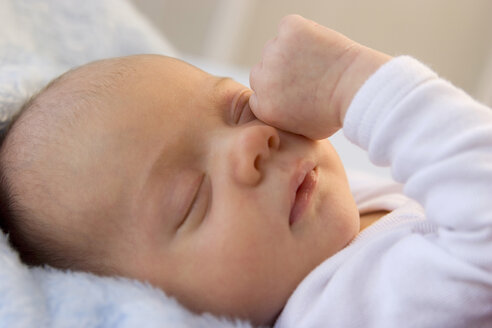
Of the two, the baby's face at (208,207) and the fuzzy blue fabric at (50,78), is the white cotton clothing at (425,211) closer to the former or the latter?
the baby's face at (208,207)

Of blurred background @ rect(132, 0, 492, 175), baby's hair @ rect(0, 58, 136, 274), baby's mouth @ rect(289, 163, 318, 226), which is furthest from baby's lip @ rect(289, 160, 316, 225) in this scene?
blurred background @ rect(132, 0, 492, 175)

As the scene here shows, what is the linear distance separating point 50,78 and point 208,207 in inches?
23.8

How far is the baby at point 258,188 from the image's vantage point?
0.76 meters

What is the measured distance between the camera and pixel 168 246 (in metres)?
0.87

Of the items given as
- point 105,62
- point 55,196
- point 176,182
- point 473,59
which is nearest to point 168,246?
point 176,182

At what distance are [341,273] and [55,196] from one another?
479mm

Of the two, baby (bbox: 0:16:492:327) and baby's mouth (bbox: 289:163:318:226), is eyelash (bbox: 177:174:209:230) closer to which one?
baby (bbox: 0:16:492:327)

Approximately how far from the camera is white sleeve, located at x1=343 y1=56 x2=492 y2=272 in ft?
2.32

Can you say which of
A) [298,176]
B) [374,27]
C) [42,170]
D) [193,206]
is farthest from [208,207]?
[374,27]

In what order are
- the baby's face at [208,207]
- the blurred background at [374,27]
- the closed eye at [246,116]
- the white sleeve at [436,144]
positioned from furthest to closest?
1. the blurred background at [374,27]
2. the closed eye at [246,116]
3. the baby's face at [208,207]
4. the white sleeve at [436,144]

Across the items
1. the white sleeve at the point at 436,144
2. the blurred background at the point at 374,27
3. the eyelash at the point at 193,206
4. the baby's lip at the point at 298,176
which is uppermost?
the white sleeve at the point at 436,144

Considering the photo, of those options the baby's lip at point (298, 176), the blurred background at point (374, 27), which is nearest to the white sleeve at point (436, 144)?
the baby's lip at point (298, 176)

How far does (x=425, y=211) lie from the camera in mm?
771

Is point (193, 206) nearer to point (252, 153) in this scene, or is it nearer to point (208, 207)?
point (208, 207)
